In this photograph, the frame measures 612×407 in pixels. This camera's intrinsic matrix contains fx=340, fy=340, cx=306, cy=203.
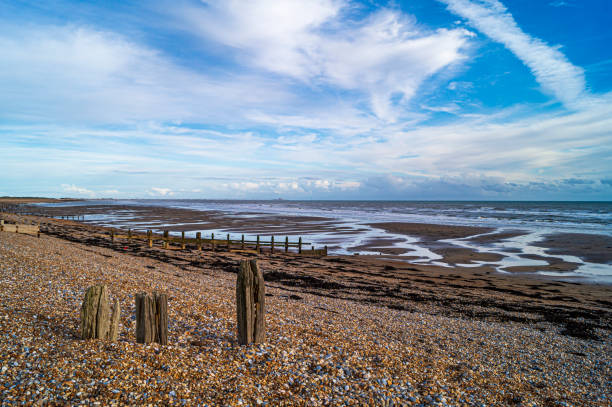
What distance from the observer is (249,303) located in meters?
6.21

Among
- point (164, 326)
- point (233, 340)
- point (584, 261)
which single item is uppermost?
point (164, 326)

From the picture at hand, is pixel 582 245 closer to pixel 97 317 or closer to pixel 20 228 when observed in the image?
pixel 97 317

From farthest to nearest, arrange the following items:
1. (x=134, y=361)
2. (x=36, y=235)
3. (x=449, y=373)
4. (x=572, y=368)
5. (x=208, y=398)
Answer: (x=36, y=235) → (x=572, y=368) → (x=449, y=373) → (x=134, y=361) → (x=208, y=398)

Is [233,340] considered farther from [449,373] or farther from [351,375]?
[449,373]

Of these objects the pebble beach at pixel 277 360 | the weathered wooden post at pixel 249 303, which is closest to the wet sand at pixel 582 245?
the pebble beach at pixel 277 360

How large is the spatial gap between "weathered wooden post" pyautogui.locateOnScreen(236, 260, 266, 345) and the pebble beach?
226mm

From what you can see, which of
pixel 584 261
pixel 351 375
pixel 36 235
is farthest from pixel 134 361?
pixel 584 261

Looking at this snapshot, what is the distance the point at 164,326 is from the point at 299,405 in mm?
2677

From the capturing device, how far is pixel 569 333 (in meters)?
10.6

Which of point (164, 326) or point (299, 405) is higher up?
point (164, 326)

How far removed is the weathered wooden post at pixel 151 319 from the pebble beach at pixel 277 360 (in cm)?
14

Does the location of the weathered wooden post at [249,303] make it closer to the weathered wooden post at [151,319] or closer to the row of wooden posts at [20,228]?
the weathered wooden post at [151,319]

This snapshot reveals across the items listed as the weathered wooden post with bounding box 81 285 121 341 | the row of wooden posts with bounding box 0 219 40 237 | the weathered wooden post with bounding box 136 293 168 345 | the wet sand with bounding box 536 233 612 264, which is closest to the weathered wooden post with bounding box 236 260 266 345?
the weathered wooden post with bounding box 136 293 168 345

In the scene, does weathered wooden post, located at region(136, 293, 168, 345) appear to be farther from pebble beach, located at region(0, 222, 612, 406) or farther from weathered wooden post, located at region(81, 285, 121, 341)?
weathered wooden post, located at region(81, 285, 121, 341)
